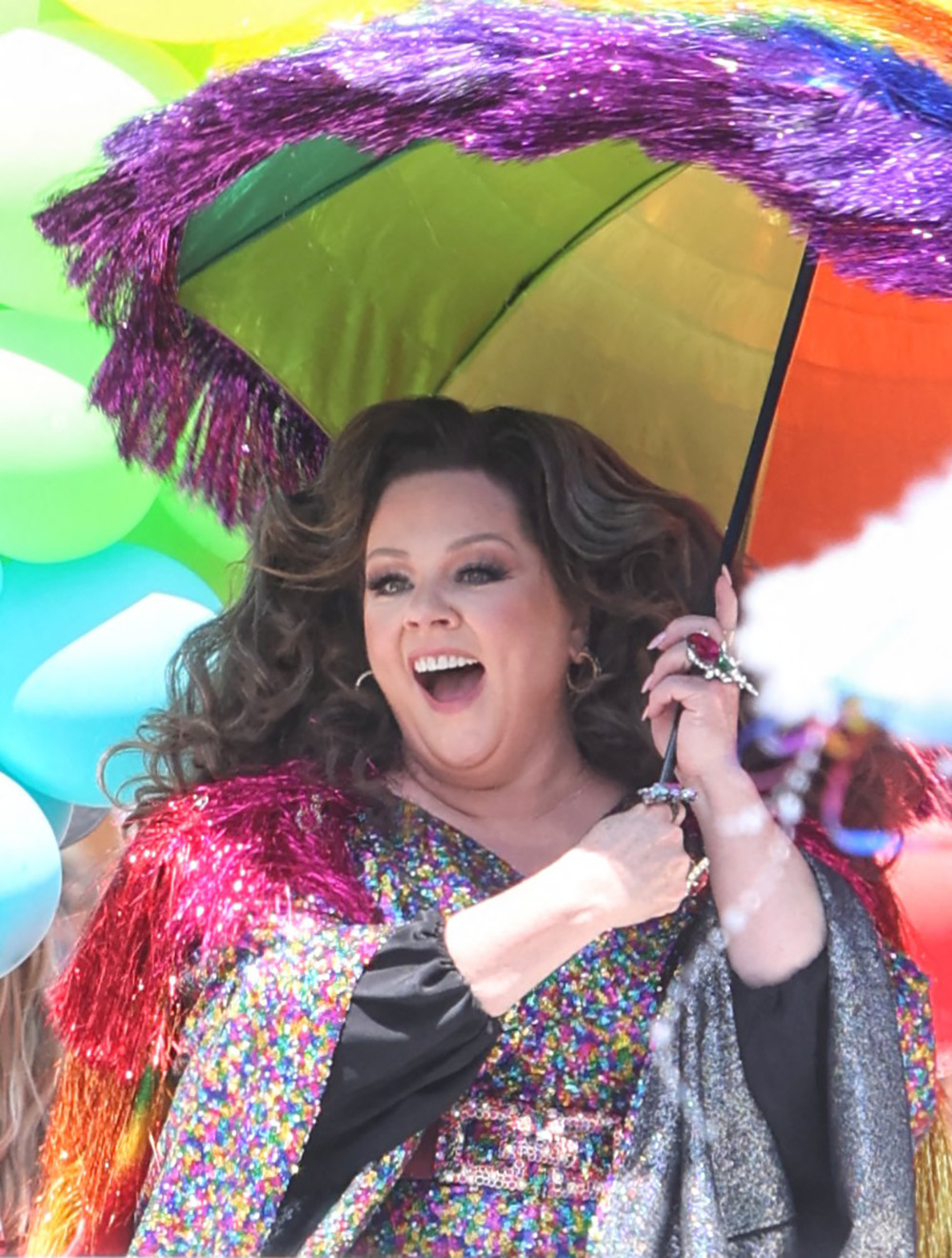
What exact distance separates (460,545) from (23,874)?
28.6 inches

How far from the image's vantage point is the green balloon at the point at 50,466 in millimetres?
2486

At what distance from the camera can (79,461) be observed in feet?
8.23

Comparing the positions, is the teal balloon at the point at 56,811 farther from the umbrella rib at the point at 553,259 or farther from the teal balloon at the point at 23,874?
the umbrella rib at the point at 553,259

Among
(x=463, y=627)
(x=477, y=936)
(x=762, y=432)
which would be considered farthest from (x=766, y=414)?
(x=477, y=936)

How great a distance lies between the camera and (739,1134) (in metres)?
2.13

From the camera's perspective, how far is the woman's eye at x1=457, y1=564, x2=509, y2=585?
2.30 m

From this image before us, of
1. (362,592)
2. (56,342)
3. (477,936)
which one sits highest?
(56,342)

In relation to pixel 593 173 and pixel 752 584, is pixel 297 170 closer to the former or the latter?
pixel 593 173

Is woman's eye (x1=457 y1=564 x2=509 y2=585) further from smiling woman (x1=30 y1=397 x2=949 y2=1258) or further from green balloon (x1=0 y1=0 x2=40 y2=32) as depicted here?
green balloon (x1=0 y1=0 x2=40 y2=32)

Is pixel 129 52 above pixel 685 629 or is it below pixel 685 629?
above

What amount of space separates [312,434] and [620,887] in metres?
0.82

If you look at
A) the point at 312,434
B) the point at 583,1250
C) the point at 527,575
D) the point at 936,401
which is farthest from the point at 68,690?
the point at 936,401

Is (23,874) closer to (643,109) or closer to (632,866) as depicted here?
(632,866)

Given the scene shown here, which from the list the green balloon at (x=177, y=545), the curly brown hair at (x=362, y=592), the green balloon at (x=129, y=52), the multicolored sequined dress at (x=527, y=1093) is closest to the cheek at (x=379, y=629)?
the curly brown hair at (x=362, y=592)
